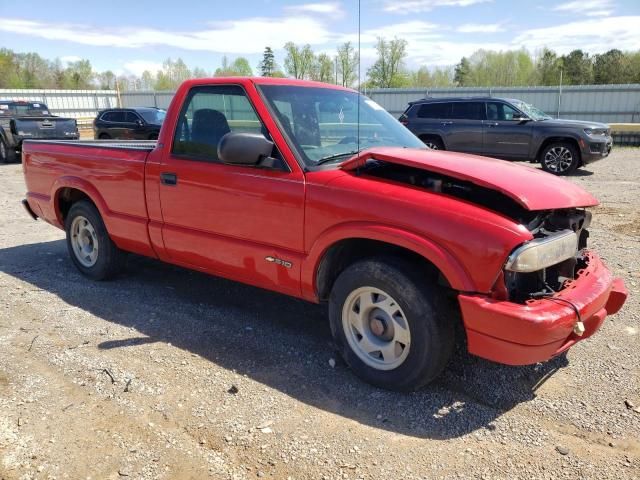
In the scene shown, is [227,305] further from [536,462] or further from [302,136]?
[536,462]

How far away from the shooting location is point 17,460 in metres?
2.69

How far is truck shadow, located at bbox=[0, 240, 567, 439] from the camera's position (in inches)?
124

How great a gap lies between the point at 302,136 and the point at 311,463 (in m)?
2.19

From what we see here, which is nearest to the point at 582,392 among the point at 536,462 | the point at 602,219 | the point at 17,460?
the point at 536,462

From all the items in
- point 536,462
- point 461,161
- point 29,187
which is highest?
point 461,161

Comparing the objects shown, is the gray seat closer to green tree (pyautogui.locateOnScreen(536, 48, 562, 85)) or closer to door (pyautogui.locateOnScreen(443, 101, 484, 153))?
door (pyautogui.locateOnScreen(443, 101, 484, 153))

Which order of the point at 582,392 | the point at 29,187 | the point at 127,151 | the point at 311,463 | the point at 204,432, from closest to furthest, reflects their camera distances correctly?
the point at 311,463
the point at 204,432
the point at 582,392
the point at 127,151
the point at 29,187

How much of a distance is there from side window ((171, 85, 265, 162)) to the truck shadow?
1417 mm

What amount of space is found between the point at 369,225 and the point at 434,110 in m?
12.8

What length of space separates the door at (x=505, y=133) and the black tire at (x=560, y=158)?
0.49m

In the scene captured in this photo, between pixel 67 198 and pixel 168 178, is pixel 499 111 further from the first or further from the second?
pixel 168 178

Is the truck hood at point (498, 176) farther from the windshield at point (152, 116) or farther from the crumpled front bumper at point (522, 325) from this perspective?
the windshield at point (152, 116)

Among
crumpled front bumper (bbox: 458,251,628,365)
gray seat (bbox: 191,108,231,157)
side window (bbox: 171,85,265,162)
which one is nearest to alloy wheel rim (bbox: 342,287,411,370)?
crumpled front bumper (bbox: 458,251,628,365)

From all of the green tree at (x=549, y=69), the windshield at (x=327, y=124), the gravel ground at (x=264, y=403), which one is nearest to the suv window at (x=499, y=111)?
the gravel ground at (x=264, y=403)
